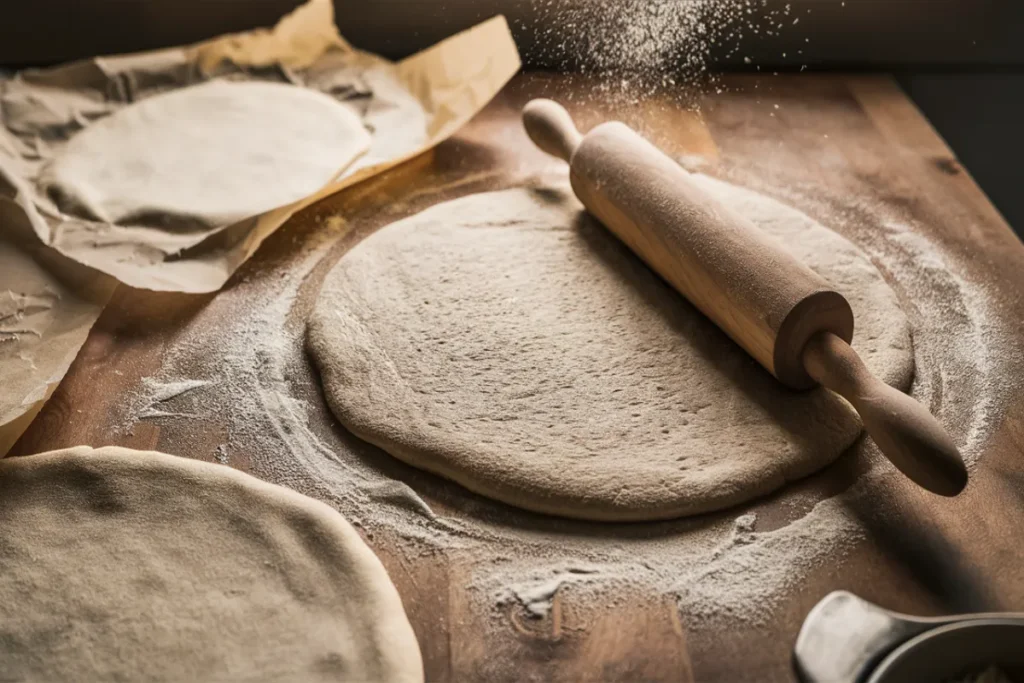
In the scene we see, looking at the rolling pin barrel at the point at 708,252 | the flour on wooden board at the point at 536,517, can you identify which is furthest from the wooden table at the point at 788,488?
the rolling pin barrel at the point at 708,252

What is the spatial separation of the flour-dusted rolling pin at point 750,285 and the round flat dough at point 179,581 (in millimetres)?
523

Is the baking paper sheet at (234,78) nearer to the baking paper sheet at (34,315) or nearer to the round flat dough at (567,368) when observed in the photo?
the baking paper sheet at (34,315)

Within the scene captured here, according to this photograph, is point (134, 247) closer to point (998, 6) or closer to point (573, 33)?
point (573, 33)

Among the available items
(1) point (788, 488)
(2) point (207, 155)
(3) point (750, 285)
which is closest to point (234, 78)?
(2) point (207, 155)

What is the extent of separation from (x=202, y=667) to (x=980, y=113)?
6.55ft

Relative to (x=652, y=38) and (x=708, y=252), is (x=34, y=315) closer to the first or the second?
(x=708, y=252)

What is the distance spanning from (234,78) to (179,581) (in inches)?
49.4

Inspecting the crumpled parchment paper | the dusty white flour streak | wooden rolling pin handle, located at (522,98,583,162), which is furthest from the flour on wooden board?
the dusty white flour streak

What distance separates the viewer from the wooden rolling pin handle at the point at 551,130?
1507mm

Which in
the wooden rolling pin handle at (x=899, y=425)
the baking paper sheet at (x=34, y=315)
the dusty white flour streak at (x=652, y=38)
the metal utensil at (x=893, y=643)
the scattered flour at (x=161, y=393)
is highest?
the dusty white flour streak at (x=652, y=38)

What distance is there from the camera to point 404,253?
1.38 meters

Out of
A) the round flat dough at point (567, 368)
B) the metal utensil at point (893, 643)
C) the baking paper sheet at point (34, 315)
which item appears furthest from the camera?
the baking paper sheet at point (34, 315)

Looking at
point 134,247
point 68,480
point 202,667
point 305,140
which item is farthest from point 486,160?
point 202,667

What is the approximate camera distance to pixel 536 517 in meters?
1.00
